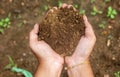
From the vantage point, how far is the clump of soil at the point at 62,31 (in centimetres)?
250

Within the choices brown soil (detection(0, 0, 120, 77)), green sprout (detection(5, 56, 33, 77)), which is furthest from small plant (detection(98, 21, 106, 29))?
green sprout (detection(5, 56, 33, 77))


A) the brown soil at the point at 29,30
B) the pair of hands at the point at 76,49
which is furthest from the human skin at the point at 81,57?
the brown soil at the point at 29,30

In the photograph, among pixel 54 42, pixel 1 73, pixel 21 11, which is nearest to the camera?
pixel 54 42

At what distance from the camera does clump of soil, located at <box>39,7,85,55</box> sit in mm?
2502

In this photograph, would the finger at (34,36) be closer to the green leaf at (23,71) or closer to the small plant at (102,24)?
the green leaf at (23,71)

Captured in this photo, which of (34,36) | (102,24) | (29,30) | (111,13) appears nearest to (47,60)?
(34,36)

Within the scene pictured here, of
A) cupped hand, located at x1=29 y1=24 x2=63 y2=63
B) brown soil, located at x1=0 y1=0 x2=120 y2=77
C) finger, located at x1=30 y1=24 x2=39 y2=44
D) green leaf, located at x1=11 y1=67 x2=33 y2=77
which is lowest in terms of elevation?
green leaf, located at x1=11 y1=67 x2=33 y2=77

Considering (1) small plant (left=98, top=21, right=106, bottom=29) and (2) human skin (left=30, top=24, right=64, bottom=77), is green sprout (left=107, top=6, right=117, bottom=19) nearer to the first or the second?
(1) small plant (left=98, top=21, right=106, bottom=29)

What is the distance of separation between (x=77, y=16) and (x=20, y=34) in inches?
42.5

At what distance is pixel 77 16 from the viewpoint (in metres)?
2.54

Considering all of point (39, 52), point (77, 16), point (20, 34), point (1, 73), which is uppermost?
point (77, 16)

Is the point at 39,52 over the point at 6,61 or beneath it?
over

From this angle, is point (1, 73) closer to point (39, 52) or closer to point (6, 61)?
point (6, 61)

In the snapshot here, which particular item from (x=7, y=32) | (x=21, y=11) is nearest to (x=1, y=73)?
(x=7, y=32)
